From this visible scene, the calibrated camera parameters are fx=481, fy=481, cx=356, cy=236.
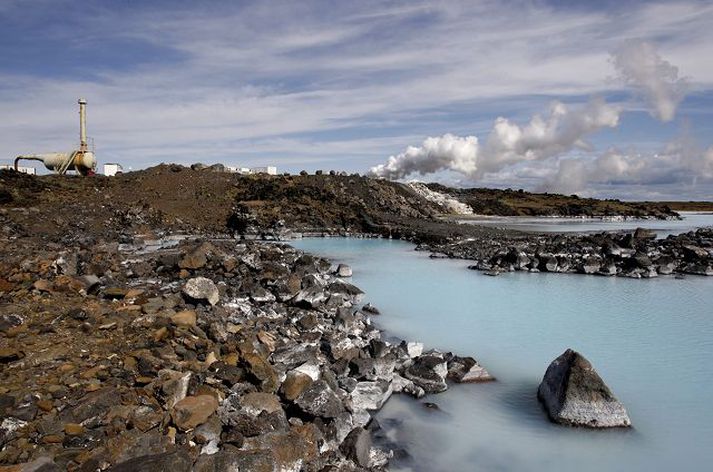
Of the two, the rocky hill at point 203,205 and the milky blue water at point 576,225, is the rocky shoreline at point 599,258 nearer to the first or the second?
the rocky hill at point 203,205

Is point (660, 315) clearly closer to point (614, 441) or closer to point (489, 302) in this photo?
point (489, 302)

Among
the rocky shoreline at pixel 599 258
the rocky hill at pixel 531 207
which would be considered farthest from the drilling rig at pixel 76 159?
the rocky hill at pixel 531 207

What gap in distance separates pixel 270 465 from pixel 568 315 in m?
15.9

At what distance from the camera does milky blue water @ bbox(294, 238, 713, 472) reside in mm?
8570

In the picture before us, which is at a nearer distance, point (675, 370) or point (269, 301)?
point (675, 370)

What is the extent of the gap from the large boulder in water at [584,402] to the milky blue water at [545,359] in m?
0.21

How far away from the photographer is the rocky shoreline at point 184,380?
19.9 feet

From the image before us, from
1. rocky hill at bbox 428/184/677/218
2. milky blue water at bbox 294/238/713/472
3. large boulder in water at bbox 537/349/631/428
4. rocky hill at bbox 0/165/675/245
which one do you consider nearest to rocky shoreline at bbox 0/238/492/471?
milky blue water at bbox 294/238/713/472

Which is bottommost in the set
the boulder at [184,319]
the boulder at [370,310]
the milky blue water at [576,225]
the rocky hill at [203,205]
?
the boulder at [370,310]

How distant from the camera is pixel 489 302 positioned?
69.1ft

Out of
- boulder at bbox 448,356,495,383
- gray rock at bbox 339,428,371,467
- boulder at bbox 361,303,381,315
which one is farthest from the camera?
boulder at bbox 361,303,381,315

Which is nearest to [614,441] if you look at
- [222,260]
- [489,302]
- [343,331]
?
[343,331]

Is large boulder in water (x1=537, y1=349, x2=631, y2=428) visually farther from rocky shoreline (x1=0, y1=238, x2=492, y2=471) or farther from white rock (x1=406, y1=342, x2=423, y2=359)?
white rock (x1=406, y1=342, x2=423, y2=359)

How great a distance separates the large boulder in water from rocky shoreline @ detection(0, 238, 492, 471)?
8.07ft
